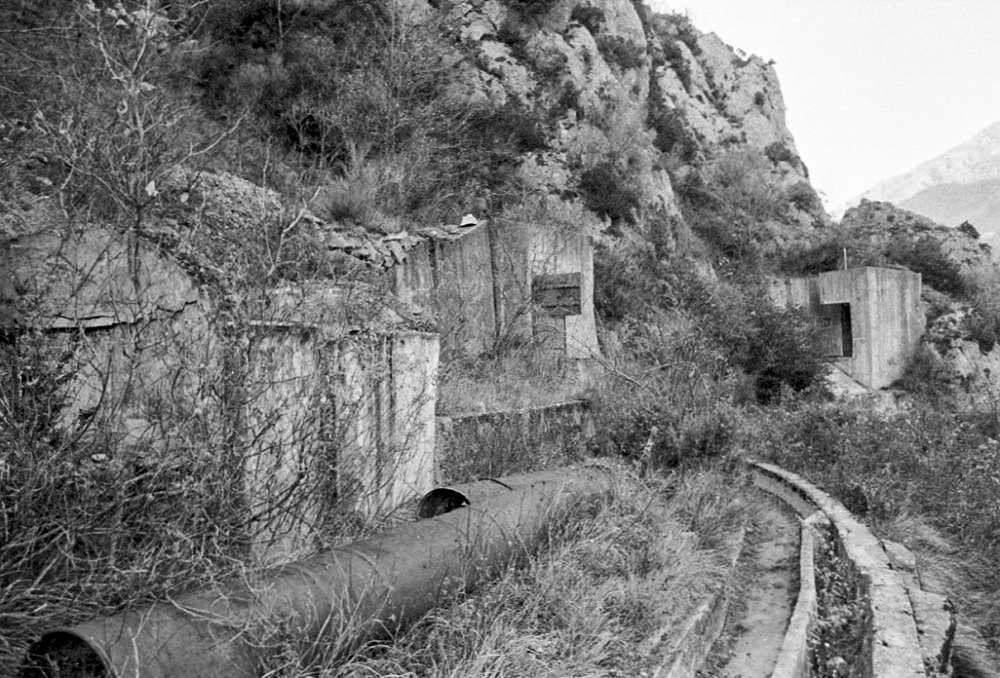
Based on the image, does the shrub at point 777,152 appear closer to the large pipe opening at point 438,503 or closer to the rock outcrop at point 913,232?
the rock outcrop at point 913,232

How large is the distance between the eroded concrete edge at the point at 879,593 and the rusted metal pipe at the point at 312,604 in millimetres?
2289

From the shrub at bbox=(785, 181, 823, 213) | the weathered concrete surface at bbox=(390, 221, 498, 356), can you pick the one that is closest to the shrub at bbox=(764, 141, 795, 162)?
the shrub at bbox=(785, 181, 823, 213)

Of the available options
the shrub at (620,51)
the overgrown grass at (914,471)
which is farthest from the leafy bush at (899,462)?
the shrub at (620,51)

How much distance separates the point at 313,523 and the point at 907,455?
984cm

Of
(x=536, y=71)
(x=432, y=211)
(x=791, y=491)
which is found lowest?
(x=791, y=491)

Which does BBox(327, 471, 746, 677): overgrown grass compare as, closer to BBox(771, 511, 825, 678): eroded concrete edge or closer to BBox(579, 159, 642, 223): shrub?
BBox(771, 511, 825, 678): eroded concrete edge

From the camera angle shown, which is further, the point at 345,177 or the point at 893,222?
the point at 893,222

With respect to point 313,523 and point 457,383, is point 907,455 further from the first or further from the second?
point 313,523

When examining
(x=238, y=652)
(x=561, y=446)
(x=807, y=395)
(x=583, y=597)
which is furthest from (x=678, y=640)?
(x=807, y=395)

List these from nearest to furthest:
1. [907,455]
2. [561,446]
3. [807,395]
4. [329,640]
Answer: [329,640], [561,446], [907,455], [807,395]

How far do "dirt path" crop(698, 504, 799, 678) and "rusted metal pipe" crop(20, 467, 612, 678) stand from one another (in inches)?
72.6

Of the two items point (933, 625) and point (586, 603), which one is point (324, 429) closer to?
point (586, 603)

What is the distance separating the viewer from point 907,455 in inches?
417

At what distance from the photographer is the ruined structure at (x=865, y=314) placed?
23.2 meters
